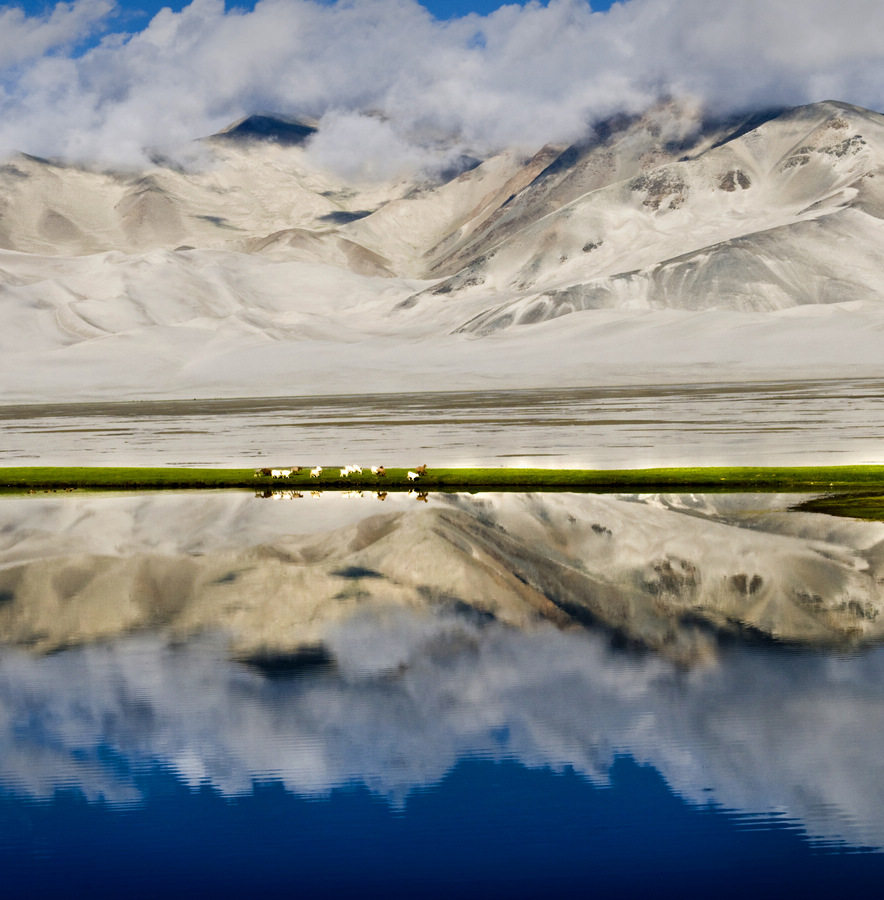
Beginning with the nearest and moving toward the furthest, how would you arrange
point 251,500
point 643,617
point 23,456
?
point 643,617 < point 251,500 < point 23,456

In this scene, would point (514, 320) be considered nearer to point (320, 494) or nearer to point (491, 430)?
point (491, 430)

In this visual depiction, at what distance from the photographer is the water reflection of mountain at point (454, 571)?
14.7 m

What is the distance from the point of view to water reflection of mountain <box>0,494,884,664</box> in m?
14.7

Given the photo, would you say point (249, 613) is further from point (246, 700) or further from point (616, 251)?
point (616, 251)

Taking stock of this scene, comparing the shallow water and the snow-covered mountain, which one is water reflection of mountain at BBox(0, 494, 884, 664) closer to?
the shallow water

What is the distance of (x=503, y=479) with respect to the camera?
2864 cm

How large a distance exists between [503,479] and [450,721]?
17.4 metres

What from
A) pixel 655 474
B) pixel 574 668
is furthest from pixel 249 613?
pixel 655 474

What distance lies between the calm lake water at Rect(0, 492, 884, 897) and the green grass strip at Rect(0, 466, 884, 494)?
25.6ft

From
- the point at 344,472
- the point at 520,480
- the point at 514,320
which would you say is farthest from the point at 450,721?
the point at 514,320

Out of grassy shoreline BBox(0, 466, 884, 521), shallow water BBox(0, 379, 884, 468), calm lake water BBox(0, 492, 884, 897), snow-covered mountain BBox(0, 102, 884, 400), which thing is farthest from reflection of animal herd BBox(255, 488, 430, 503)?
snow-covered mountain BBox(0, 102, 884, 400)

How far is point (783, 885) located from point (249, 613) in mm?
8845

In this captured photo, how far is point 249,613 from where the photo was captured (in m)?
15.7

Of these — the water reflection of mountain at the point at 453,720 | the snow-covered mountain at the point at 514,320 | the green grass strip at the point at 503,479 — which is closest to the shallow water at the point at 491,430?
the green grass strip at the point at 503,479
